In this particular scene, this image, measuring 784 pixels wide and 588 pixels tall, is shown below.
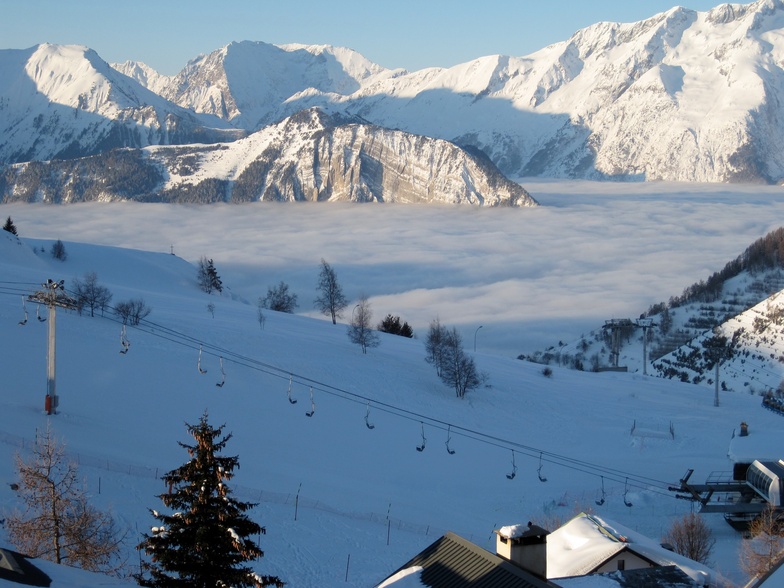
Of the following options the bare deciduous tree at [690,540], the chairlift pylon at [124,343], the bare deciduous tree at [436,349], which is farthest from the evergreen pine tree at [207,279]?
the bare deciduous tree at [690,540]

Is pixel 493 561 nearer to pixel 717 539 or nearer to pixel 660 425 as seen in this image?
pixel 717 539

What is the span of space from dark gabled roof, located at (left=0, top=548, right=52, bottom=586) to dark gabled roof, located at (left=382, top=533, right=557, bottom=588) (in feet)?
19.9

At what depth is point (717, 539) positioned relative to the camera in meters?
34.0

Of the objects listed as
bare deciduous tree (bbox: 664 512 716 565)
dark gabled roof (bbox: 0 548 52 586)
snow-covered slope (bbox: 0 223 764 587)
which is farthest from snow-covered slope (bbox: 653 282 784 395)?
dark gabled roof (bbox: 0 548 52 586)

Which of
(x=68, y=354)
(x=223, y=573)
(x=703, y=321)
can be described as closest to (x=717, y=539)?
(x=223, y=573)

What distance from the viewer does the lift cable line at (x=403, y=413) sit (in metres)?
43.2

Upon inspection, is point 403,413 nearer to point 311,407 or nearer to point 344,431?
point 311,407

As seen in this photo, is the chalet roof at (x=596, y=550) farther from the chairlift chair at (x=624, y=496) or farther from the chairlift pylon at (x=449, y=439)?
the chairlift pylon at (x=449, y=439)

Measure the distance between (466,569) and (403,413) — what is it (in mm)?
31611

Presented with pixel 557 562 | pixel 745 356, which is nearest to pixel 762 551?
pixel 557 562

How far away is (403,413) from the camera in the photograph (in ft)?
156

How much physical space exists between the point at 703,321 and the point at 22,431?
9650 centimetres

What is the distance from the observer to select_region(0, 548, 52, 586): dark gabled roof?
48.6ft

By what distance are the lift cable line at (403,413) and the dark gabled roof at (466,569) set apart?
81.0ft
